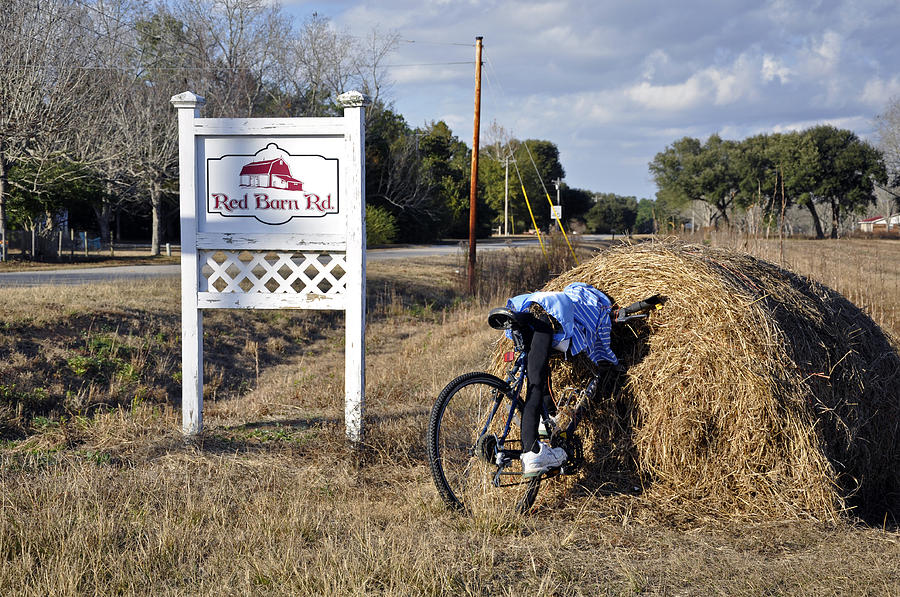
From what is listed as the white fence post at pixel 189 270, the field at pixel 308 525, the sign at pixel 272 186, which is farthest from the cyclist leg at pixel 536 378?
the white fence post at pixel 189 270

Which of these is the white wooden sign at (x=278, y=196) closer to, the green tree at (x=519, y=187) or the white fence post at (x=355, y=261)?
the white fence post at (x=355, y=261)

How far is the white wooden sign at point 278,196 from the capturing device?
643 centimetres

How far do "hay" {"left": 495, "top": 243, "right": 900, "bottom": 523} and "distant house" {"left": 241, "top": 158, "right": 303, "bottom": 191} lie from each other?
2627mm

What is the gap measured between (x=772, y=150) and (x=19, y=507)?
186 feet

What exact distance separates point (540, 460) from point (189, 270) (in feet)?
11.6

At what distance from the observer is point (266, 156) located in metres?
6.43

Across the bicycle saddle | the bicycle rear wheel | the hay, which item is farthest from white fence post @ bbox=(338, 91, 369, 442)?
the bicycle saddle

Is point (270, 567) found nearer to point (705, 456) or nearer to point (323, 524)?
point (323, 524)

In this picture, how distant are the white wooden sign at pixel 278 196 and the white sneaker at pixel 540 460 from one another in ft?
7.16

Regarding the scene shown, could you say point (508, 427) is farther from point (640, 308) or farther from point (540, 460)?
point (640, 308)

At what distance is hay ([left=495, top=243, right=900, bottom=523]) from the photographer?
4715 mm

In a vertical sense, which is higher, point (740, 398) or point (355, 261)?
point (355, 261)

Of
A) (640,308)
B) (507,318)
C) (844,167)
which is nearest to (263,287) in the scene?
(507,318)

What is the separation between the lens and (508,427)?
4703 mm
